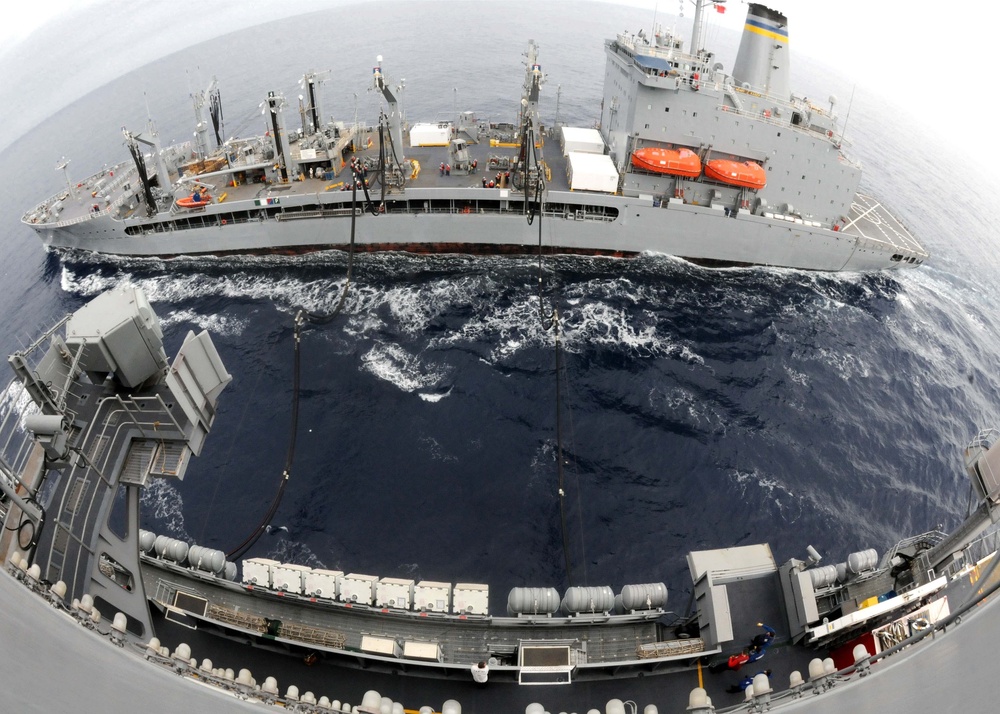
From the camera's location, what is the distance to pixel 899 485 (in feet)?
84.9

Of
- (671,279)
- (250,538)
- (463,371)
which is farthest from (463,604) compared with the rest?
(671,279)

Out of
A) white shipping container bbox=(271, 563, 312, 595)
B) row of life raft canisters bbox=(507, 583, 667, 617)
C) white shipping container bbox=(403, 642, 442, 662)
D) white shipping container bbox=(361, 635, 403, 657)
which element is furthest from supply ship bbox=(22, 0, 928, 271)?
white shipping container bbox=(361, 635, 403, 657)

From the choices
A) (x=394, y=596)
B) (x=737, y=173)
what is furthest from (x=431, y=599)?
(x=737, y=173)

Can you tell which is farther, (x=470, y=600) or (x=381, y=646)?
(x=470, y=600)

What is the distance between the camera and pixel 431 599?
1416 centimetres

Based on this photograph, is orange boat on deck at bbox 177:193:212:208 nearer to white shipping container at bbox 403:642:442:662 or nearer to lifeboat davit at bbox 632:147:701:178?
lifeboat davit at bbox 632:147:701:178

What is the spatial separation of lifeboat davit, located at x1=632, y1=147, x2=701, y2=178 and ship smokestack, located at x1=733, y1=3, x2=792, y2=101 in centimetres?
848

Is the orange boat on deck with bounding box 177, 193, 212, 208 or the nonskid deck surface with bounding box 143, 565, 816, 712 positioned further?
the orange boat on deck with bounding box 177, 193, 212, 208

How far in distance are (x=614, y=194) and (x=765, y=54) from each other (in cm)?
1609

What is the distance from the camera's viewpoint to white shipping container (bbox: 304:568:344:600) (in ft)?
47.0

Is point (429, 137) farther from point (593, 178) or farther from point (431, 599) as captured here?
point (431, 599)

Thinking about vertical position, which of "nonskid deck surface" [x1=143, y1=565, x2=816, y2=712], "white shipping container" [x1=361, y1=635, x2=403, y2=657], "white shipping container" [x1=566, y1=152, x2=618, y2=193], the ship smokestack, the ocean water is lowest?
the ocean water

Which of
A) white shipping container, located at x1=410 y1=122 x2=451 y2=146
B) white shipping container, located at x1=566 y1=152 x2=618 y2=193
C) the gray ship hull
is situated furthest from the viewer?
white shipping container, located at x1=410 y1=122 x2=451 y2=146

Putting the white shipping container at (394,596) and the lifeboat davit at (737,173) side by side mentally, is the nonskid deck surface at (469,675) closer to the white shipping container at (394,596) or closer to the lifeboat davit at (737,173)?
the white shipping container at (394,596)
